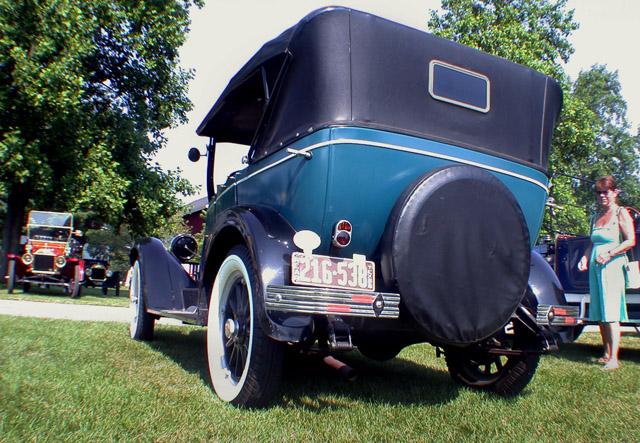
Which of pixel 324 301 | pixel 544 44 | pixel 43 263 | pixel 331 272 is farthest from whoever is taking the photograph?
pixel 544 44

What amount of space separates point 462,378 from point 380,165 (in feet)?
6.07

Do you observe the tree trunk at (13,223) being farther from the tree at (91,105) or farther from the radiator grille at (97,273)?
the radiator grille at (97,273)

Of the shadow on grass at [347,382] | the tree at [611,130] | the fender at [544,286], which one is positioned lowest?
the shadow on grass at [347,382]

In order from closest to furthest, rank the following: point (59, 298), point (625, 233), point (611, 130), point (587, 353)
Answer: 1. point (625, 233)
2. point (587, 353)
3. point (59, 298)
4. point (611, 130)

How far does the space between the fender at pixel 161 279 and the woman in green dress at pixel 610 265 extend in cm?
388

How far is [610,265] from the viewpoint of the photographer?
5113 millimetres

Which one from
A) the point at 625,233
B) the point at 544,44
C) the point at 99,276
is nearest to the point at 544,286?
the point at 625,233

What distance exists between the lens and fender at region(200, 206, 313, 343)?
2480 mm

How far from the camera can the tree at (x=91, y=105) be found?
13133 mm

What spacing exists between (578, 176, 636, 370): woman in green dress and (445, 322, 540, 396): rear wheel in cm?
203

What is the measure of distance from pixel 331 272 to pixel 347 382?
1.48 meters

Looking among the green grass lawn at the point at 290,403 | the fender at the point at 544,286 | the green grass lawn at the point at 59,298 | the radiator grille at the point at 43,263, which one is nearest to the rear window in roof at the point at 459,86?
the fender at the point at 544,286

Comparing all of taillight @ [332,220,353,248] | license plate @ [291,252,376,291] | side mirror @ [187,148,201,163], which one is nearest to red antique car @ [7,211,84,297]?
side mirror @ [187,148,201,163]

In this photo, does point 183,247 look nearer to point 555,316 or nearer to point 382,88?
point 382,88
